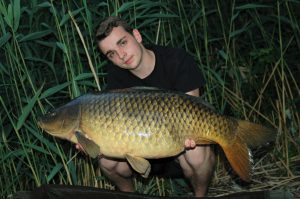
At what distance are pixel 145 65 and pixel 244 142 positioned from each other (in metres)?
0.52

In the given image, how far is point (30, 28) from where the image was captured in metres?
2.55

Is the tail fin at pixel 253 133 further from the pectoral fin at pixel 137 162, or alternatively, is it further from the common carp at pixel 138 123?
the pectoral fin at pixel 137 162

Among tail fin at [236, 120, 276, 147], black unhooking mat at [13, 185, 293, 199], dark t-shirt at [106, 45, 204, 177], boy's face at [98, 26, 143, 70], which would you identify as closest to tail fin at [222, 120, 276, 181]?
tail fin at [236, 120, 276, 147]

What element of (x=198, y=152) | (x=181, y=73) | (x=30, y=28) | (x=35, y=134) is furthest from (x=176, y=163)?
(x=30, y=28)

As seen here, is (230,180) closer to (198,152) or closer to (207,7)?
(198,152)

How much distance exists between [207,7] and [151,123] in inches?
48.0

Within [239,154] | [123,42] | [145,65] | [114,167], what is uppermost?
[123,42]

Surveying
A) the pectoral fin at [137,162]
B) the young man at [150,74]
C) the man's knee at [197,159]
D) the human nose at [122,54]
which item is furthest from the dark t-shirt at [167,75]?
the pectoral fin at [137,162]

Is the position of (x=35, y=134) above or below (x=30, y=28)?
below

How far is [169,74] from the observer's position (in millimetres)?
2400

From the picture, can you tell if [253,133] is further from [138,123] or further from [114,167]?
[114,167]

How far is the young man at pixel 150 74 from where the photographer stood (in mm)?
2236

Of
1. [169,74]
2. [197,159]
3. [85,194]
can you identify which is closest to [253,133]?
[197,159]

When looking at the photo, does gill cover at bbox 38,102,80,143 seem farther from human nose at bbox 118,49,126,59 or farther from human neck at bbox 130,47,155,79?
human neck at bbox 130,47,155,79
